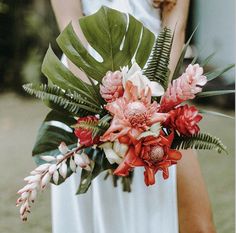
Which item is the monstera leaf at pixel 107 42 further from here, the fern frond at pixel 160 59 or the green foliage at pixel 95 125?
the green foliage at pixel 95 125

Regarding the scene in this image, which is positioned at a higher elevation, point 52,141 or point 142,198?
point 52,141

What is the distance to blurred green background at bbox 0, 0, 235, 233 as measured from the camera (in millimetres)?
4742

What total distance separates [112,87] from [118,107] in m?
0.06

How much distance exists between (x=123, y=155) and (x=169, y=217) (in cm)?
42

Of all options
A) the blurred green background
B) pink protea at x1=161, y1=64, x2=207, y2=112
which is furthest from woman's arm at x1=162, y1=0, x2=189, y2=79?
the blurred green background

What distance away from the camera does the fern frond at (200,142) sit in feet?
5.99

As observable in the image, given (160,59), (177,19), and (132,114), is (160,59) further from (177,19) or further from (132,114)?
(177,19)

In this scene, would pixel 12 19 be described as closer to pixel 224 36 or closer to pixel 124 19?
pixel 224 36

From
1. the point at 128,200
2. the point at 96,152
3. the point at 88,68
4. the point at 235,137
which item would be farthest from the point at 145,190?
the point at 235,137

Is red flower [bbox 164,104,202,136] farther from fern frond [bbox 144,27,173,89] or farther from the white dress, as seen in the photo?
the white dress

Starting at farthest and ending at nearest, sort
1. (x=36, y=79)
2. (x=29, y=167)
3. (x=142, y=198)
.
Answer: (x=36, y=79), (x=29, y=167), (x=142, y=198)

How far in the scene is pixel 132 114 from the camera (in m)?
1.79

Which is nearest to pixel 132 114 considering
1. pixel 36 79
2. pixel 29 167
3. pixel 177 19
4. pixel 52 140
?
pixel 52 140

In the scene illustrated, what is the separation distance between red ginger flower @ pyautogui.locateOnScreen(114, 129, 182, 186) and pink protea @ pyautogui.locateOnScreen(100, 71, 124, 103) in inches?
4.4
